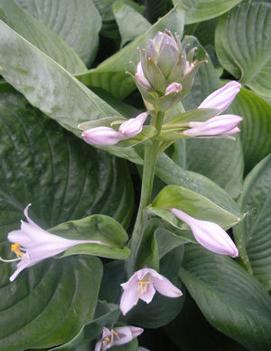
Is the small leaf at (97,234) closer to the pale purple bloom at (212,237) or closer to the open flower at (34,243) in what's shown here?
the open flower at (34,243)

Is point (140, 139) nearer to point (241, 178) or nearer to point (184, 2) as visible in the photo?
point (241, 178)

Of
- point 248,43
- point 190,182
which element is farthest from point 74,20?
point 190,182

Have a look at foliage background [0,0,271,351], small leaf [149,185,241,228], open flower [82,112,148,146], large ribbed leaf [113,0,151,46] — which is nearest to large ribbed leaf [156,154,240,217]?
foliage background [0,0,271,351]

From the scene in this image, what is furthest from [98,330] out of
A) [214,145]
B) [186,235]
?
[214,145]

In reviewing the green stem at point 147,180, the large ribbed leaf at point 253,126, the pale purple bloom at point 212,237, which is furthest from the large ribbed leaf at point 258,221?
the pale purple bloom at point 212,237

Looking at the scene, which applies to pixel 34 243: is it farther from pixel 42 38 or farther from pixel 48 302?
pixel 42 38
